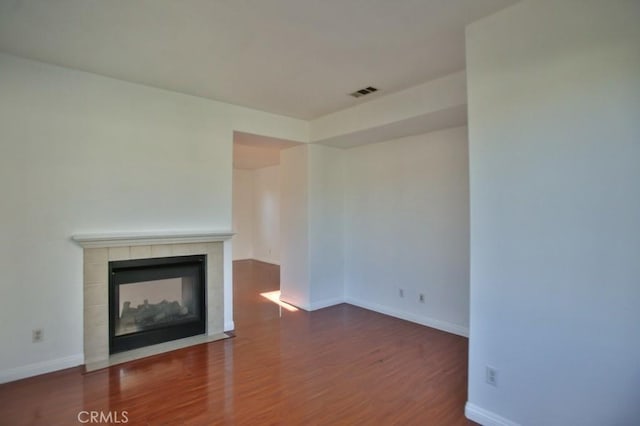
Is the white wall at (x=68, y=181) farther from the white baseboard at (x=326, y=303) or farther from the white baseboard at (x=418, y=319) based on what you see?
the white baseboard at (x=418, y=319)

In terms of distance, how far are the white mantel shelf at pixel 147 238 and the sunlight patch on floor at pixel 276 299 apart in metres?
1.66

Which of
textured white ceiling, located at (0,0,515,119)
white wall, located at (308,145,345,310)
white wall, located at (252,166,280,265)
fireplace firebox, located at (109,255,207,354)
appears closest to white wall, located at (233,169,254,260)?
white wall, located at (252,166,280,265)

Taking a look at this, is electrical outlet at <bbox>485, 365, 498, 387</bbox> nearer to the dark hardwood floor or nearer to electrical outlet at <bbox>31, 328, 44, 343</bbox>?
the dark hardwood floor

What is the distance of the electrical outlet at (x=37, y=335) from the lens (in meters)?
2.95

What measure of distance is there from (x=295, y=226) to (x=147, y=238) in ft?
7.30

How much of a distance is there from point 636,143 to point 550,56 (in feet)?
2.31

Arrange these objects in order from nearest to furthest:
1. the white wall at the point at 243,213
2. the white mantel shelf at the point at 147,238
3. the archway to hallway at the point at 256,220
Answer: the white mantel shelf at the point at 147,238, the archway to hallway at the point at 256,220, the white wall at the point at 243,213

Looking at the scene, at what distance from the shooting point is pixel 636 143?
1.71m

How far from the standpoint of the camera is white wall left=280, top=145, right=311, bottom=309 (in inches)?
194

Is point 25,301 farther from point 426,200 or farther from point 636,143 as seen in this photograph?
point 636,143

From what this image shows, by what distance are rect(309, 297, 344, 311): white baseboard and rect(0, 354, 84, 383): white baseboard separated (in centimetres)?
282

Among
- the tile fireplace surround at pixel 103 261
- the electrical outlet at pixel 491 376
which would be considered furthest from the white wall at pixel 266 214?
the electrical outlet at pixel 491 376

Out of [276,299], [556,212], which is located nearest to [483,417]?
[556,212]

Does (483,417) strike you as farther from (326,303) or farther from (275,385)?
(326,303)
